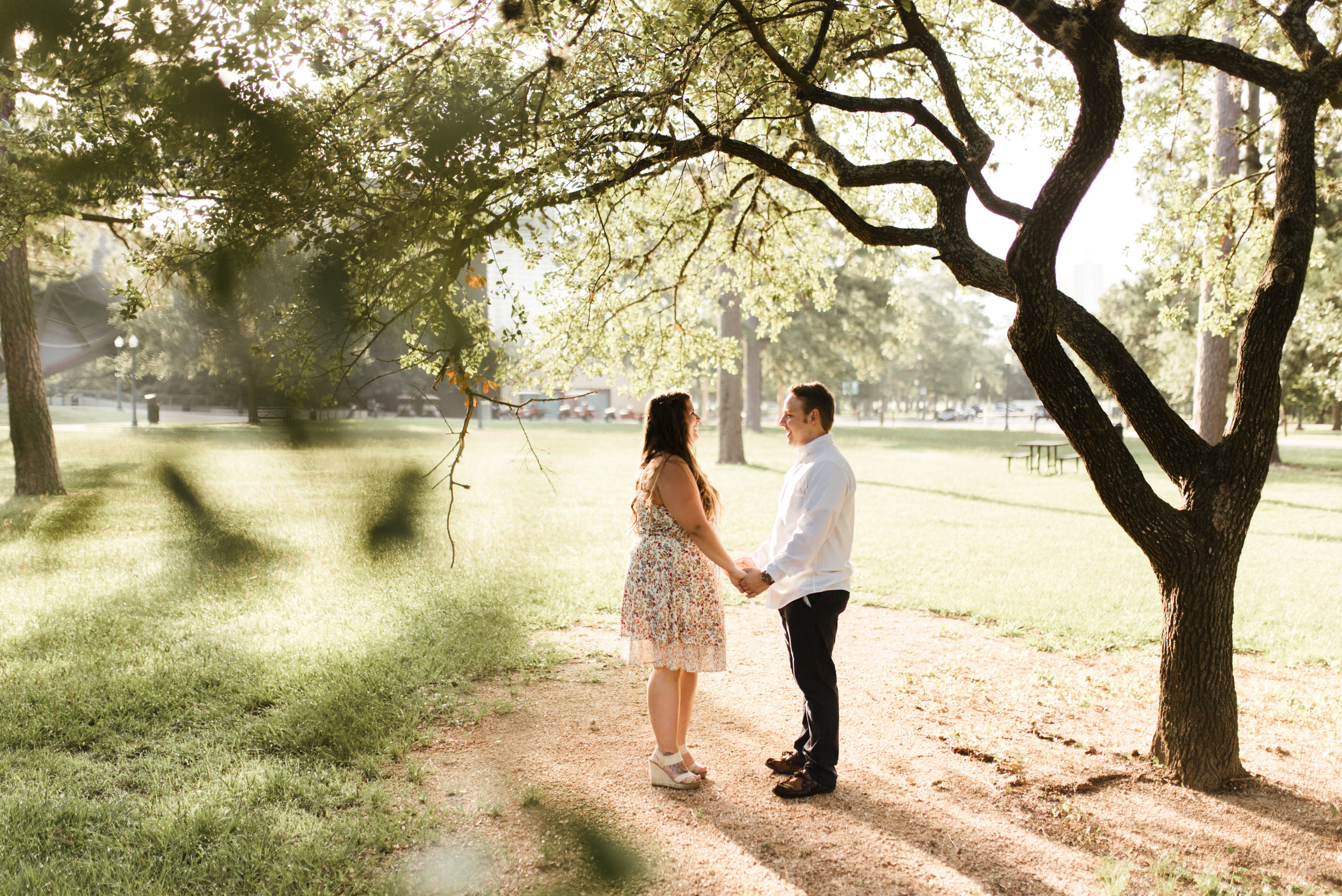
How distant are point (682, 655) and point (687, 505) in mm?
710

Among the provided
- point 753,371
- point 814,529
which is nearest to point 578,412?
point 753,371

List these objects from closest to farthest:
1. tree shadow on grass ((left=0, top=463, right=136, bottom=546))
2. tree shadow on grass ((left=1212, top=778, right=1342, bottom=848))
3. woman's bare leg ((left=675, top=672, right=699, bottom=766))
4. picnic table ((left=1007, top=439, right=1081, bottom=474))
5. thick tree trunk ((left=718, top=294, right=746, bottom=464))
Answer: tree shadow on grass ((left=1212, top=778, right=1342, bottom=848)) → woman's bare leg ((left=675, top=672, right=699, bottom=766)) → tree shadow on grass ((left=0, top=463, right=136, bottom=546)) → picnic table ((left=1007, top=439, right=1081, bottom=474)) → thick tree trunk ((left=718, top=294, right=746, bottom=464))

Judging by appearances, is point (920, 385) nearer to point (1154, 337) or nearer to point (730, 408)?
point (1154, 337)

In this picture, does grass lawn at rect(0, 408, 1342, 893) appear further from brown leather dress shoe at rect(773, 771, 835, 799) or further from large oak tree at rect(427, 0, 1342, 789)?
large oak tree at rect(427, 0, 1342, 789)

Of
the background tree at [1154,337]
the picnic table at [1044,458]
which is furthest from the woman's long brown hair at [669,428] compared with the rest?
the background tree at [1154,337]

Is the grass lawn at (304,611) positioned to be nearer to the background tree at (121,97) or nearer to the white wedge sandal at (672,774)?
the white wedge sandal at (672,774)

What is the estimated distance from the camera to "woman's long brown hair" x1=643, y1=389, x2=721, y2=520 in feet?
13.0

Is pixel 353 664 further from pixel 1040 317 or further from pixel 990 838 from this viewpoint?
pixel 1040 317

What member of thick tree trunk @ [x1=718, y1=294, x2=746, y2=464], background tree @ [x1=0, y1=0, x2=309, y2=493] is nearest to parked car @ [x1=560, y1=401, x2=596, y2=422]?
thick tree trunk @ [x1=718, y1=294, x2=746, y2=464]

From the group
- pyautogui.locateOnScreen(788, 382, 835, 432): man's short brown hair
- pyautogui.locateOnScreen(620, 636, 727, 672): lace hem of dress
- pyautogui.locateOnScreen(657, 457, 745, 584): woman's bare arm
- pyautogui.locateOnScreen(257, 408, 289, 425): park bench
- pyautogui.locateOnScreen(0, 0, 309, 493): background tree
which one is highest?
pyautogui.locateOnScreen(0, 0, 309, 493): background tree

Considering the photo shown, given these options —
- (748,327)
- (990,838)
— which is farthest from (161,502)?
(748,327)

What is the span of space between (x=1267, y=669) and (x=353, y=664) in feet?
21.7

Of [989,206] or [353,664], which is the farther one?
[353,664]

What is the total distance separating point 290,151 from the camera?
341 cm
